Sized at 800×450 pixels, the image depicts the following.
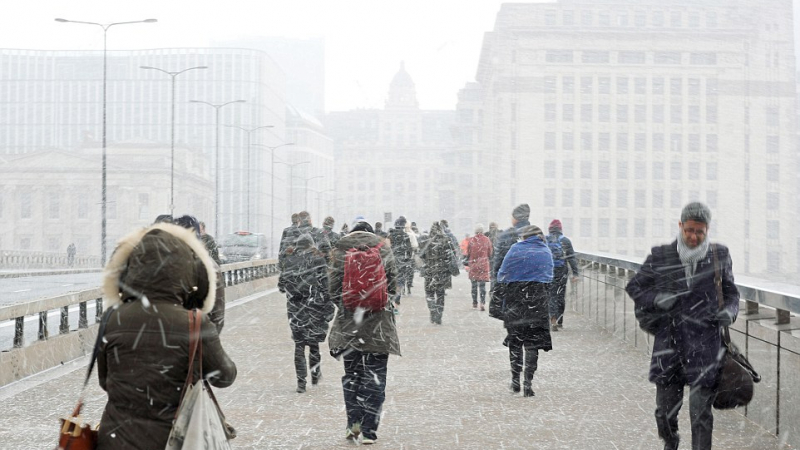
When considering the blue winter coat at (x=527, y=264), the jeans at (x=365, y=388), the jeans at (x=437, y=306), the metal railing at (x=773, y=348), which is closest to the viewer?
the metal railing at (x=773, y=348)

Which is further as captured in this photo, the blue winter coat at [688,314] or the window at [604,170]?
the window at [604,170]

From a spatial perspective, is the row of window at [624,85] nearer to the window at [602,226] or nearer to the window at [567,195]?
the window at [567,195]

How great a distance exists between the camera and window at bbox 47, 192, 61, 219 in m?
→ 90.5

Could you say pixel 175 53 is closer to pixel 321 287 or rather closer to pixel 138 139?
pixel 138 139

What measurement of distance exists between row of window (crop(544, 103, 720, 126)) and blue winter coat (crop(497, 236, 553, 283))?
3798 inches

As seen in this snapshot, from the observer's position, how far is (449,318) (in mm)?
18578

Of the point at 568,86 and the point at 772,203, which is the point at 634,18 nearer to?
the point at 568,86

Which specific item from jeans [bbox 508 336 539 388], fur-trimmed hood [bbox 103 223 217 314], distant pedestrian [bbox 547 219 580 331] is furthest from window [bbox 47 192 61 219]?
fur-trimmed hood [bbox 103 223 217 314]

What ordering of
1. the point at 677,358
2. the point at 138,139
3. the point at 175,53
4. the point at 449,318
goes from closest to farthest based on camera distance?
the point at 677,358 < the point at 449,318 < the point at 138,139 < the point at 175,53

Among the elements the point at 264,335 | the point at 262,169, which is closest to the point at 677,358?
the point at 264,335

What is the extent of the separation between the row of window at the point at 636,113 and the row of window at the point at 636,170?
4.37 m

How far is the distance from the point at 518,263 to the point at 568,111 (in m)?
97.5

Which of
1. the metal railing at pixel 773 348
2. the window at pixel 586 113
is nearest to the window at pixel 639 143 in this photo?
the window at pixel 586 113

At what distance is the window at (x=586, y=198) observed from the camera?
104000mm
